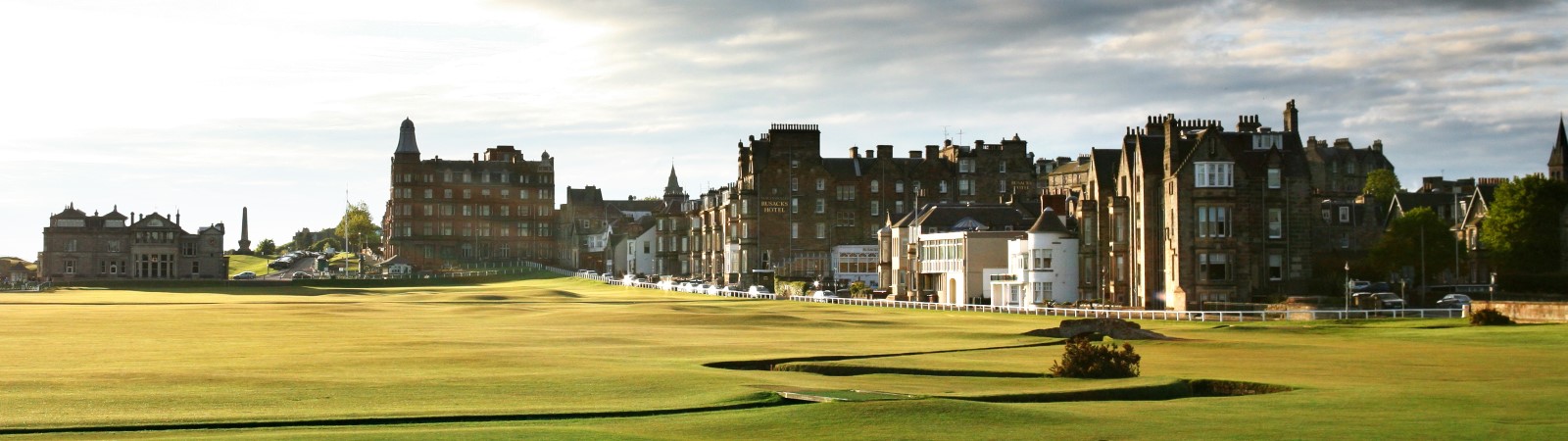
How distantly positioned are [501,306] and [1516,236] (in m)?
67.6

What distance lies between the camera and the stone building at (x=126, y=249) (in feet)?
604

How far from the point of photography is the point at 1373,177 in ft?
517

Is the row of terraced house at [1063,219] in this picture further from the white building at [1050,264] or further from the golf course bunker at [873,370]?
the golf course bunker at [873,370]

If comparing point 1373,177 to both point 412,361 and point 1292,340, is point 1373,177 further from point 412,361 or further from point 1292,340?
point 412,361

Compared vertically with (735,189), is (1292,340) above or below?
below

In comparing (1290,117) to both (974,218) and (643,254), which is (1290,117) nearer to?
(974,218)

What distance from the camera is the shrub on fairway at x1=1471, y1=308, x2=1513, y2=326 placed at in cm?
6456

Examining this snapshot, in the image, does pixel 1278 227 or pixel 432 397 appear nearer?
pixel 432 397

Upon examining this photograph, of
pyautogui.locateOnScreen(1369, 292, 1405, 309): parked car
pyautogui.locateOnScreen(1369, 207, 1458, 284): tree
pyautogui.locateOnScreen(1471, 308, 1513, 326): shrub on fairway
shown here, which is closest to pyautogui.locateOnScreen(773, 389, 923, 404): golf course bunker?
pyautogui.locateOnScreen(1471, 308, 1513, 326): shrub on fairway

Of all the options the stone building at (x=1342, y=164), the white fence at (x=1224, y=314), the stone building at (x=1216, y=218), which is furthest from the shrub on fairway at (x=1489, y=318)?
the stone building at (x=1342, y=164)

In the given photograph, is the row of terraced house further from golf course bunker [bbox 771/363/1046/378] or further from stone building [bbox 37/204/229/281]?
stone building [bbox 37/204/229/281]

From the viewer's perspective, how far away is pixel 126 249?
186625 mm

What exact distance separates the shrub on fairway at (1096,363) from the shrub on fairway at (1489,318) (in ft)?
108

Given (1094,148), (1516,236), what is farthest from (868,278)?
(1516,236)
